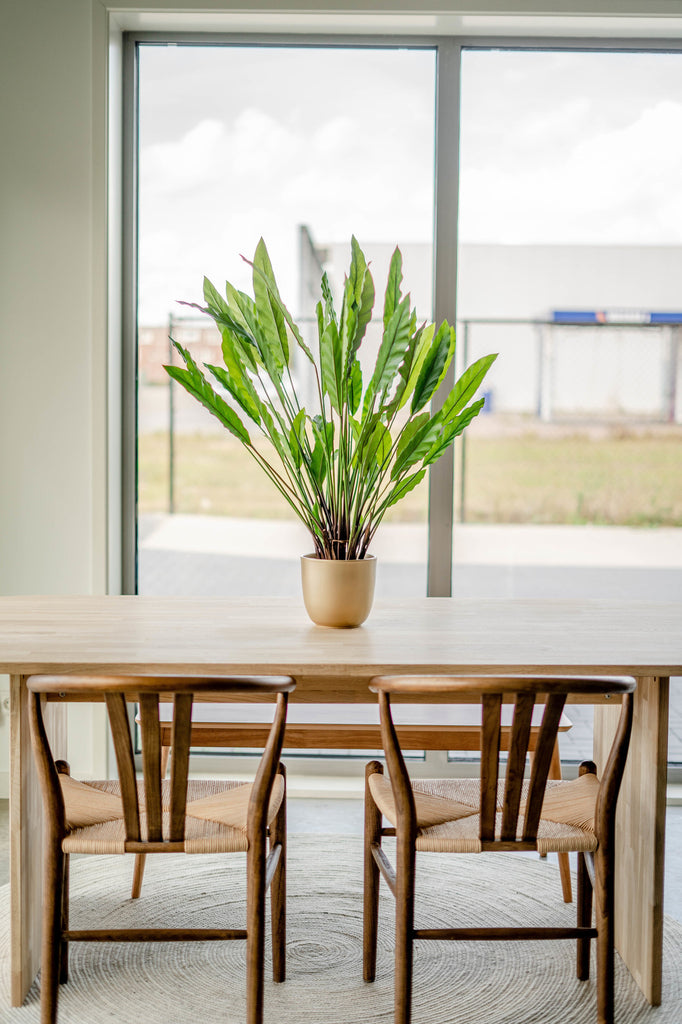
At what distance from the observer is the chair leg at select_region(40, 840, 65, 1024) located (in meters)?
1.82

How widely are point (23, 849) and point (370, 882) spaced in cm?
77

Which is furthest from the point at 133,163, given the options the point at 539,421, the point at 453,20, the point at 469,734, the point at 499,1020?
the point at 499,1020

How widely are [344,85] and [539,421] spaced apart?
4.50 feet

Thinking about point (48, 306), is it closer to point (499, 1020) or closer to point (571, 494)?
point (571, 494)

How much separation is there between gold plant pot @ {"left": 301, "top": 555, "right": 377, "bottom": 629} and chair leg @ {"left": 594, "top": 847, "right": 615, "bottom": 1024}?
781mm

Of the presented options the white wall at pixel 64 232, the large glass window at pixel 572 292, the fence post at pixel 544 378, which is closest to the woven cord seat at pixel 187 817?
the white wall at pixel 64 232

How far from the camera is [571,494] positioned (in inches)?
134

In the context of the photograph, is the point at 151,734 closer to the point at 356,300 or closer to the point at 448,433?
the point at 448,433

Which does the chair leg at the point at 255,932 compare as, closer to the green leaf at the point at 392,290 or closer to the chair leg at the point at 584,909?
the chair leg at the point at 584,909

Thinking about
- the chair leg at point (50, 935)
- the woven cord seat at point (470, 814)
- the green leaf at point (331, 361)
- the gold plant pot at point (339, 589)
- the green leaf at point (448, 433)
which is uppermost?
the green leaf at point (331, 361)

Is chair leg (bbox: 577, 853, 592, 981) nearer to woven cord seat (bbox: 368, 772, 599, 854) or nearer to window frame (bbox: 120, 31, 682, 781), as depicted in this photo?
woven cord seat (bbox: 368, 772, 599, 854)

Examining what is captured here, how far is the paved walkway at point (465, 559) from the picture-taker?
3428 millimetres

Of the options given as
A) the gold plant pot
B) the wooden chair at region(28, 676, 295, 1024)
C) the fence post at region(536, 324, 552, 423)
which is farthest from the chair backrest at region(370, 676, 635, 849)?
the fence post at region(536, 324, 552, 423)

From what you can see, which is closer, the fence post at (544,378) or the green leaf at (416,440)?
the green leaf at (416,440)
